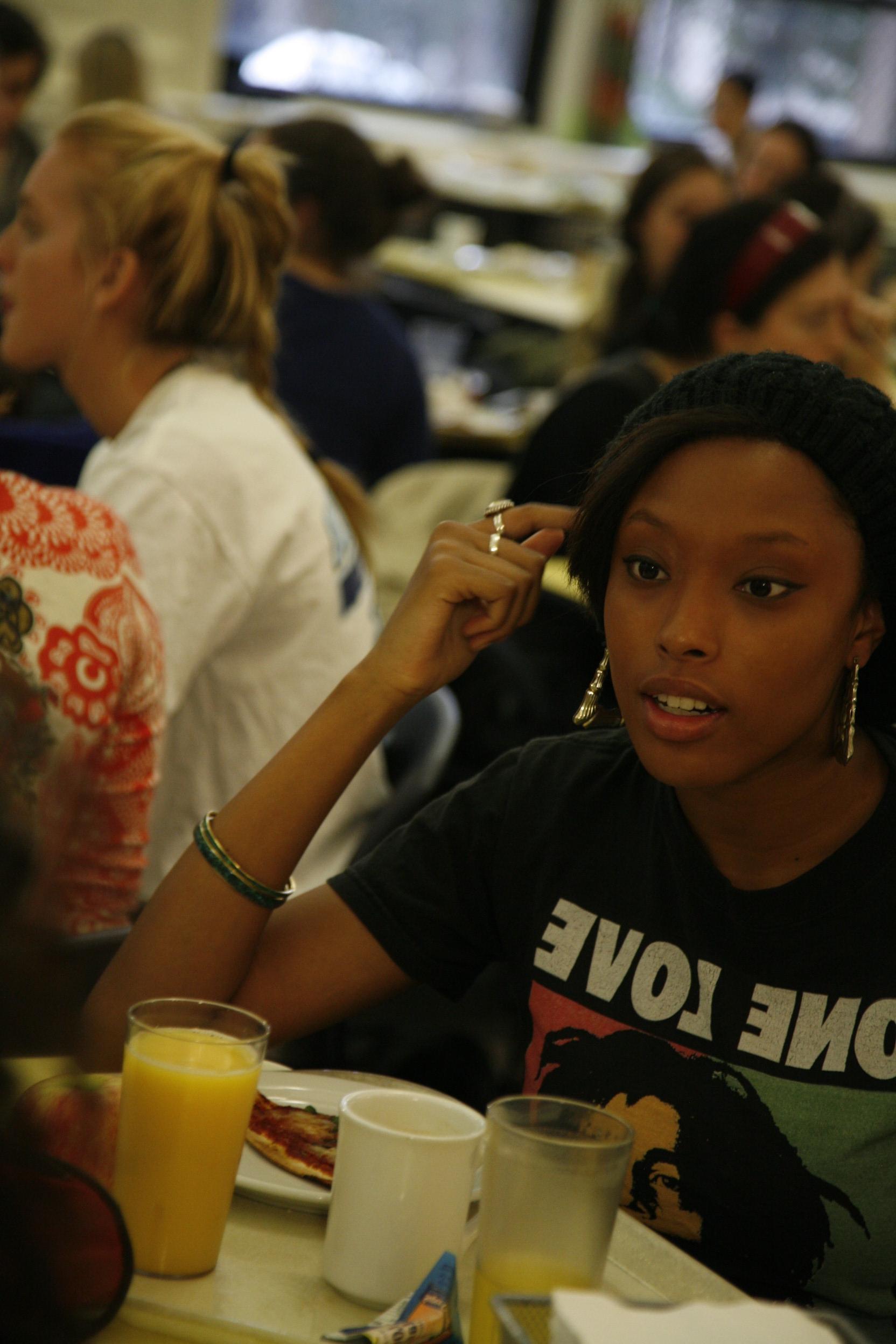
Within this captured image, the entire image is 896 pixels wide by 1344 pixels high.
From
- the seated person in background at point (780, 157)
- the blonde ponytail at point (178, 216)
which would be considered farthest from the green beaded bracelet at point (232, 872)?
the seated person in background at point (780, 157)

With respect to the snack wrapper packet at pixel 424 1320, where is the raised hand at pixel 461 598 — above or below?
above

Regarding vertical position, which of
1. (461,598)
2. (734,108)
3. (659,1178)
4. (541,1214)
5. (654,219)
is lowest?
(659,1178)

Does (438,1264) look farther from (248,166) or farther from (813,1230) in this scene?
(248,166)

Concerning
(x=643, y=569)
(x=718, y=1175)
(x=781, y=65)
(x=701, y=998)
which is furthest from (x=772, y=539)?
(x=781, y=65)

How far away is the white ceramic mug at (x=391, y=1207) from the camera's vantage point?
2.68 ft

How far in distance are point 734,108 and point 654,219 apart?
3.19m

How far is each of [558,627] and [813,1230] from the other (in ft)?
6.06

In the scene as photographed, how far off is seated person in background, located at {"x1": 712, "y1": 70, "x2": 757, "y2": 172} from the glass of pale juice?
282 inches

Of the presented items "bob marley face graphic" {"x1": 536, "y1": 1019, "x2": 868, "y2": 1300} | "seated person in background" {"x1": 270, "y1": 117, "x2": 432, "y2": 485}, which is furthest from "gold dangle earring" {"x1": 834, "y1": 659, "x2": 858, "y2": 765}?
"seated person in background" {"x1": 270, "y1": 117, "x2": 432, "y2": 485}

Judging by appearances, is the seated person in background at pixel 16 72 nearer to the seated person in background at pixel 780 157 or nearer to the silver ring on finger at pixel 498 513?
the seated person in background at pixel 780 157

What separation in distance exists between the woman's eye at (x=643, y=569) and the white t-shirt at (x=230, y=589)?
778 millimetres

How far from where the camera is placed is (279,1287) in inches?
32.4

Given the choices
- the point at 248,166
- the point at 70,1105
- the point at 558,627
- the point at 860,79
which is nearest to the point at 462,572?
the point at 70,1105

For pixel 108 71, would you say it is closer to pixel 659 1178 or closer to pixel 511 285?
pixel 511 285
